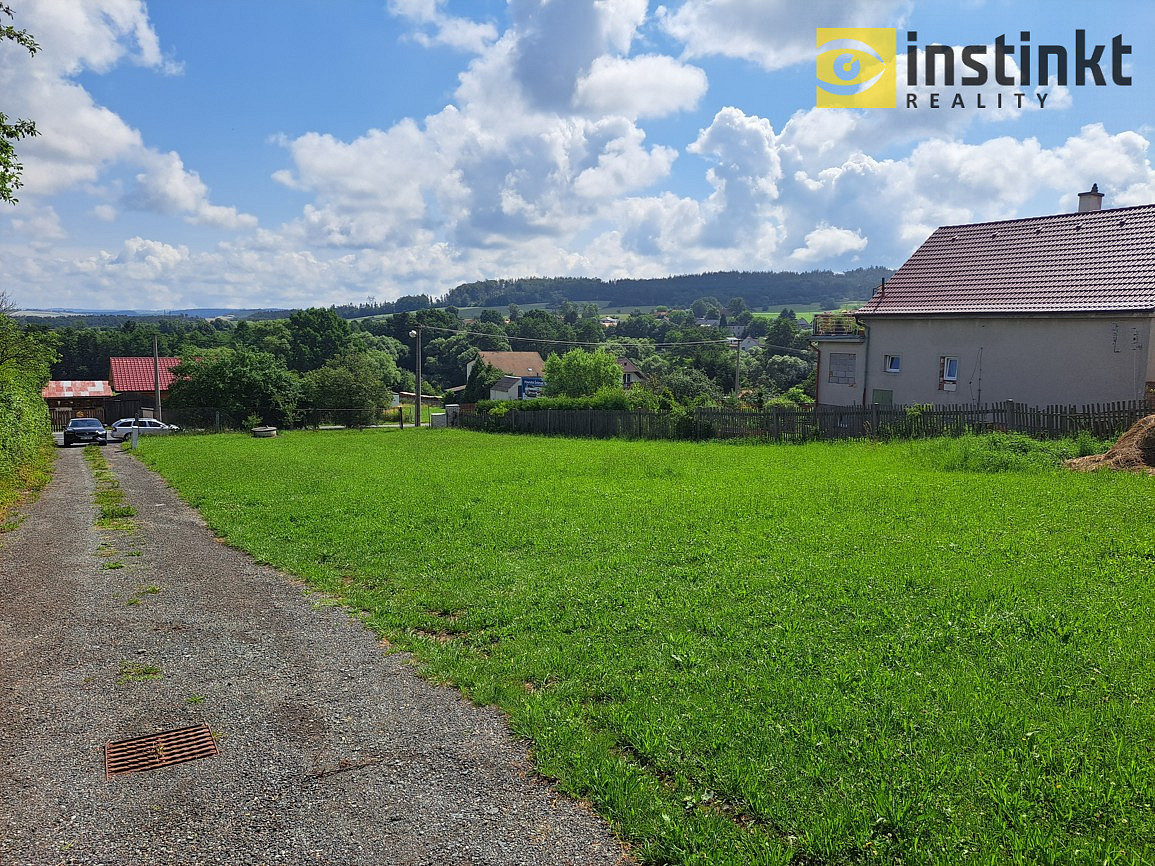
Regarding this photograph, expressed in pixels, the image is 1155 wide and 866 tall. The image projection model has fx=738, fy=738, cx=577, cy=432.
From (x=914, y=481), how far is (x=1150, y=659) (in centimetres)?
874

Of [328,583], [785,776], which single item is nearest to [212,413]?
[328,583]

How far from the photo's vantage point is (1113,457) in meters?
14.7

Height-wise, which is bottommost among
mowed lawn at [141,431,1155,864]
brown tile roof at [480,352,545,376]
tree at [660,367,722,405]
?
mowed lawn at [141,431,1155,864]

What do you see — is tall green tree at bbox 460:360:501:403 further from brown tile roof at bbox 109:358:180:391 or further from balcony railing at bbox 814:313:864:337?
balcony railing at bbox 814:313:864:337

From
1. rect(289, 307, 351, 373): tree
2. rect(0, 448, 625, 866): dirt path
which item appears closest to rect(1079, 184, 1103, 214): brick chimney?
rect(0, 448, 625, 866): dirt path

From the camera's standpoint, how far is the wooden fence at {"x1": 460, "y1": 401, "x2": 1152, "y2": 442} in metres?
20.0

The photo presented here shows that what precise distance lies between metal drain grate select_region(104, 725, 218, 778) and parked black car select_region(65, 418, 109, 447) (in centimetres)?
3751

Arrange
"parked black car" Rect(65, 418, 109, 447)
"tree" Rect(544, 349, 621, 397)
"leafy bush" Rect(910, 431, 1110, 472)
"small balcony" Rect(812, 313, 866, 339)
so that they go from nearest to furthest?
"leafy bush" Rect(910, 431, 1110, 472) → "small balcony" Rect(812, 313, 866, 339) → "parked black car" Rect(65, 418, 109, 447) → "tree" Rect(544, 349, 621, 397)

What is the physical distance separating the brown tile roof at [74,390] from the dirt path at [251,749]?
67.6 metres

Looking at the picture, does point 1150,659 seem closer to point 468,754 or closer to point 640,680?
point 640,680

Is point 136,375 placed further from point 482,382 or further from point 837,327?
point 837,327

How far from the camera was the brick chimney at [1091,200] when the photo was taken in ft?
96.4

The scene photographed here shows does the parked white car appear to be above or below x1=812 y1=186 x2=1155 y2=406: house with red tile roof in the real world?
below

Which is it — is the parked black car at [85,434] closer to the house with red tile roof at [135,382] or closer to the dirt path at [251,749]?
the house with red tile roof at [135,382]
